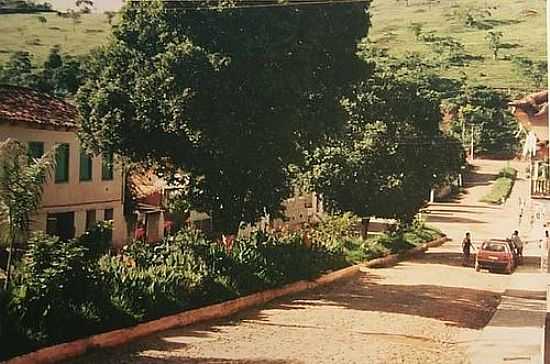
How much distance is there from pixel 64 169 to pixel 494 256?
642 cm

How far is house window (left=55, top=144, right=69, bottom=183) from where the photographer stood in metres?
5.72

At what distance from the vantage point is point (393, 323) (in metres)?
6.51

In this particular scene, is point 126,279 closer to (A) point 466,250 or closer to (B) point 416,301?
(B) point 416,301

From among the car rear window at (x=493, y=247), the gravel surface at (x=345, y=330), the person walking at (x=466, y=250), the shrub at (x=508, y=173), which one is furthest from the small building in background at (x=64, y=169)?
the car rear window at (x=493, y=247)

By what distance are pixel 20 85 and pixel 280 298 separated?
327 cm

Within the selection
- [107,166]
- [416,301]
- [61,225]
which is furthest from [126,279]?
[416,301]

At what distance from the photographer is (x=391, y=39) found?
791 centimetres

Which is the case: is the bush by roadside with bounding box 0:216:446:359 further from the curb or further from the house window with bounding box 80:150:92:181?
the house window with bounding box 80:150:92:181

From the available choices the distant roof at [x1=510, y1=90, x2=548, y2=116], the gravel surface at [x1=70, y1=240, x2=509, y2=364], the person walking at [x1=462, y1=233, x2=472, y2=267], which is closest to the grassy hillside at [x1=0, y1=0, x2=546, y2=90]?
the distant roof at [x1=510, y1=90, x2=548, y2=116]

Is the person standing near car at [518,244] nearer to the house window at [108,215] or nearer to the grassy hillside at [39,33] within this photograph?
the house window at [108,215]

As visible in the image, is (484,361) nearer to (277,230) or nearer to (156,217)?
(156,217)

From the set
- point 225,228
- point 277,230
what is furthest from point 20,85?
point 277,230

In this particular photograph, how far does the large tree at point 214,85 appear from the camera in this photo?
664 centimetres

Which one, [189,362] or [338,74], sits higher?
[338,74]
